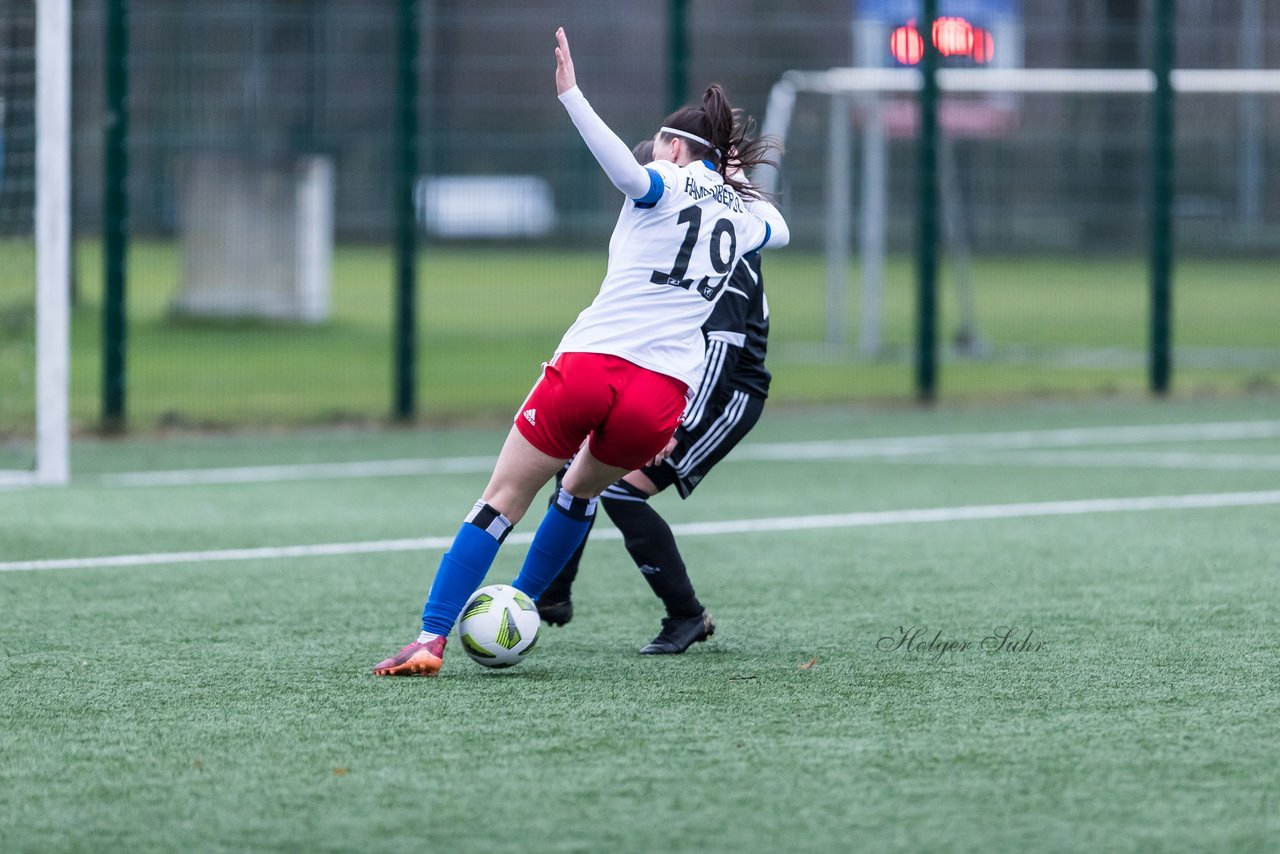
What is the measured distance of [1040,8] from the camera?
1608cm

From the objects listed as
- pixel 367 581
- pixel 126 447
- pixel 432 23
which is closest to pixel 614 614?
pixel 367 581

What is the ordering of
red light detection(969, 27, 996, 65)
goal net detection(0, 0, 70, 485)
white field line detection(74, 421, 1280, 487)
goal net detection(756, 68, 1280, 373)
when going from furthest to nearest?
1. goal net detection(756, 68, 1280, 373)
2. red light detection(969, 27, 996, 65)
3. white field line detection(74, 421, 1280, 487)
4. goal net detection(0, 0, 70, 485)

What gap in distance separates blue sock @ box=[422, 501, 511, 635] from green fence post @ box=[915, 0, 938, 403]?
9.08 m

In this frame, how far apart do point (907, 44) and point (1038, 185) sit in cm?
280

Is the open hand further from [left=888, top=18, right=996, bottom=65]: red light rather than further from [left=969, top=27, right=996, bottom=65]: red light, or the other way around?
[left=969, top=27, right=996, bottom=65]: red light

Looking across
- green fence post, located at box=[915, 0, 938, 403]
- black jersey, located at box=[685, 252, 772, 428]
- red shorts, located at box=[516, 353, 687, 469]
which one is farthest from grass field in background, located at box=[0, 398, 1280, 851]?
green fence post, located at box=[915, 0, 938, 403]

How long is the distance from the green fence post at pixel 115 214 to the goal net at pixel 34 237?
108 centimetres

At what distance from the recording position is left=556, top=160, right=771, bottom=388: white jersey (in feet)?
17.5

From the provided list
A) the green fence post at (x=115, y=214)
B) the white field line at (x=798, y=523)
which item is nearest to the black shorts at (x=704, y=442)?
the white field line at (x=798, y=523)

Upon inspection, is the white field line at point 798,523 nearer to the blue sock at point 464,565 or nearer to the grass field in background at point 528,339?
→ the blue sock at point 464,565

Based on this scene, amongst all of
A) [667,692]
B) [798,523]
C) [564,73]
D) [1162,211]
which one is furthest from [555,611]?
[1162,211]

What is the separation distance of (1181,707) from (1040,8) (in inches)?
473

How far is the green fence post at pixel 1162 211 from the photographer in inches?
575

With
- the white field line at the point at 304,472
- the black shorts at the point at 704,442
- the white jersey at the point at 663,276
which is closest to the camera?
the white jersey at the point at 663,276
